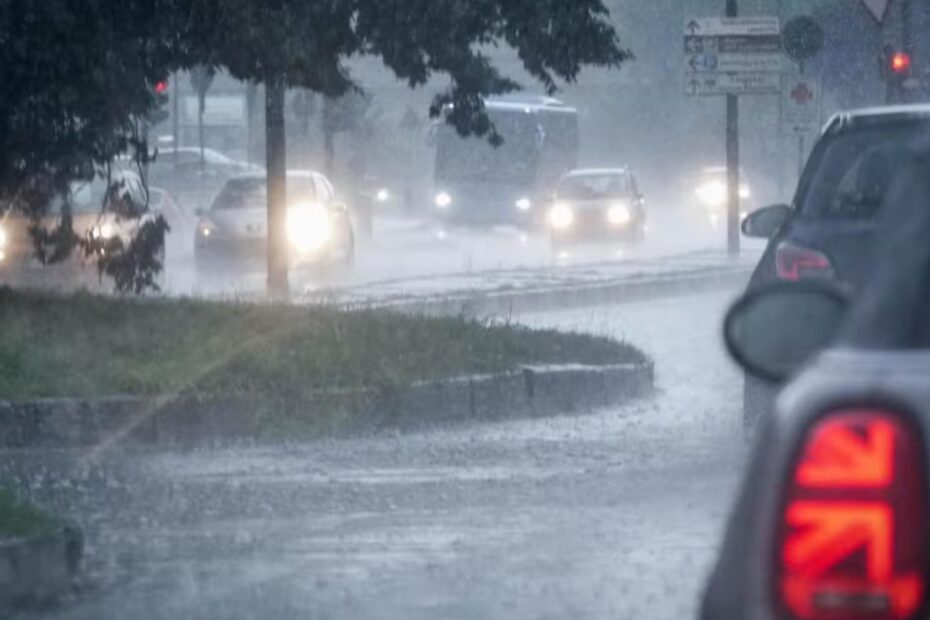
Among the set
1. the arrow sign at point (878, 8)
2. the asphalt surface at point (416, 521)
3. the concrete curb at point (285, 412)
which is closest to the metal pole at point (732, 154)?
the arrow sign at point (878, 8)

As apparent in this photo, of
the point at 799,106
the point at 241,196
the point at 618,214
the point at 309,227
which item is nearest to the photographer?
the point at 799,106

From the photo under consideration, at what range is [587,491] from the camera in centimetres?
1042

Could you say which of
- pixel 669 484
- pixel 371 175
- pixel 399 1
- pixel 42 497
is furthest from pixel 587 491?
pixel 371 175

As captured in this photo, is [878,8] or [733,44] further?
[733,44]

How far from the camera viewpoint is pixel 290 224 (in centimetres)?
3197

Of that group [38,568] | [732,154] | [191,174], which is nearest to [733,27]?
[732,154]

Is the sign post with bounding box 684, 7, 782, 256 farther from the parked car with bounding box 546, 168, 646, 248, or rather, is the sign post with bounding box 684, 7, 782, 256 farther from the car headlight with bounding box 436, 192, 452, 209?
the car headlight with bounding box 436, 192, 452, 209

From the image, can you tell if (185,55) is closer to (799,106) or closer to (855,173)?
(855,173)

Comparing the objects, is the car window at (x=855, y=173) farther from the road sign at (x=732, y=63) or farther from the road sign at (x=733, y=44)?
the road sign at (x=733, y=44)

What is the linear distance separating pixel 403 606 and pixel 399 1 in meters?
8.32

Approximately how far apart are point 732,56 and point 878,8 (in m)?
6.71

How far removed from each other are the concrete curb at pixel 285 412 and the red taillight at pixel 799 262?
293 centimetres

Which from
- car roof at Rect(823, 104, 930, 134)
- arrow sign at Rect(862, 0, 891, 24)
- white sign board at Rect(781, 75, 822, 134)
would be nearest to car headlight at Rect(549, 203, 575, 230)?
white sign board at Rect(781, 75, 822, 134)

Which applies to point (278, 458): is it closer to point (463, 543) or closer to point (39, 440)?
point (39, 440)
